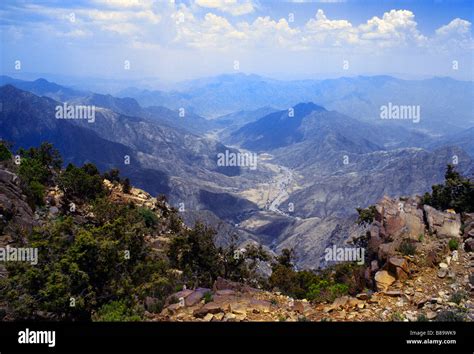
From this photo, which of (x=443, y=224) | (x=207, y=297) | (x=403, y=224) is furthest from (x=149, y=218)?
(x=443, y=224)

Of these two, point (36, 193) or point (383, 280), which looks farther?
point (36, 193)

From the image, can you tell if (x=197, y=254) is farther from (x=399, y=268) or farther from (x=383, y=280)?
(x=399, y=268)

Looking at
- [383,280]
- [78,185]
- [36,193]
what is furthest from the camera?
[78,185]

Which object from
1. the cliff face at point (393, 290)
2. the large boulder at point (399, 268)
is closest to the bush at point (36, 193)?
the cliff face at point (393, 290)

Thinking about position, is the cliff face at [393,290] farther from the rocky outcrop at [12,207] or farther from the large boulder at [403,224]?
the rocky outcrop at [12,207]

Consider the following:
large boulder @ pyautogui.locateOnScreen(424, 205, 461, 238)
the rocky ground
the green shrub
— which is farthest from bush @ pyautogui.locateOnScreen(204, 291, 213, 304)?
the green shrub

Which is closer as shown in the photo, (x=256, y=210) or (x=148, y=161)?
(x=256, y=210)

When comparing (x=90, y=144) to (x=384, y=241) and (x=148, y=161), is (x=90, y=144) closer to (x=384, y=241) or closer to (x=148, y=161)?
(x=148, y=161)

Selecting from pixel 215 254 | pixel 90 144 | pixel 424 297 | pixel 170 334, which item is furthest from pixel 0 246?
pixel 90 144
